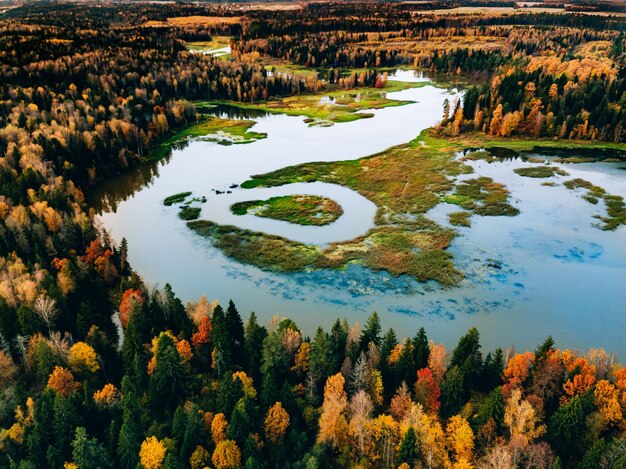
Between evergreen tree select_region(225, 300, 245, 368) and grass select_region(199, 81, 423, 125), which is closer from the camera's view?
evergreen tree select_region(225, 300, 245, 368)

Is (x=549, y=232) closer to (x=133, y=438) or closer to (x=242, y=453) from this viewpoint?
(x=242, y=453)

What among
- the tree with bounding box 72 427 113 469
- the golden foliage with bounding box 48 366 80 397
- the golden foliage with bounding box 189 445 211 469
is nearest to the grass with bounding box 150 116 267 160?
the golden foliage with bounding box 48 366 80 397

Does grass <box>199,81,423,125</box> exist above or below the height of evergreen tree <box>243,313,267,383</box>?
above

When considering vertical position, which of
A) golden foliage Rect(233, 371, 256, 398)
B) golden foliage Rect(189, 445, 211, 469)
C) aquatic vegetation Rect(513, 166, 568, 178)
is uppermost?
aquatic vegetation Rect(513, 166, 568, 178)

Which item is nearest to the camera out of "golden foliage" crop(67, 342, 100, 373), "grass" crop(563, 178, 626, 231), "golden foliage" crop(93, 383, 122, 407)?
"golden foliage" crop(93, 383, 122, 407)

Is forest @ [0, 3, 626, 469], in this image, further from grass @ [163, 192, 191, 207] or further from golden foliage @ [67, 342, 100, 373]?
grass @ [163, 192, 191, 207]

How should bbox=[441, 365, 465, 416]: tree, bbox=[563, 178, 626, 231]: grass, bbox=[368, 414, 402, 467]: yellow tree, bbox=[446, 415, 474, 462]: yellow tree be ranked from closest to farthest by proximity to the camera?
bbox=[446, 415, 474, 462]: yellow tree
bbox=[368, 414, 402, 467]: yellow tree
bbox=[441, 365, 465, 416]: tree
bbox=[563, 178, 626, 231]: grass

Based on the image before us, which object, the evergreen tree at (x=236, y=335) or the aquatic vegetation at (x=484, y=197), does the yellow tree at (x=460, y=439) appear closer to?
the evergreen tree at (x=236, y=335)
